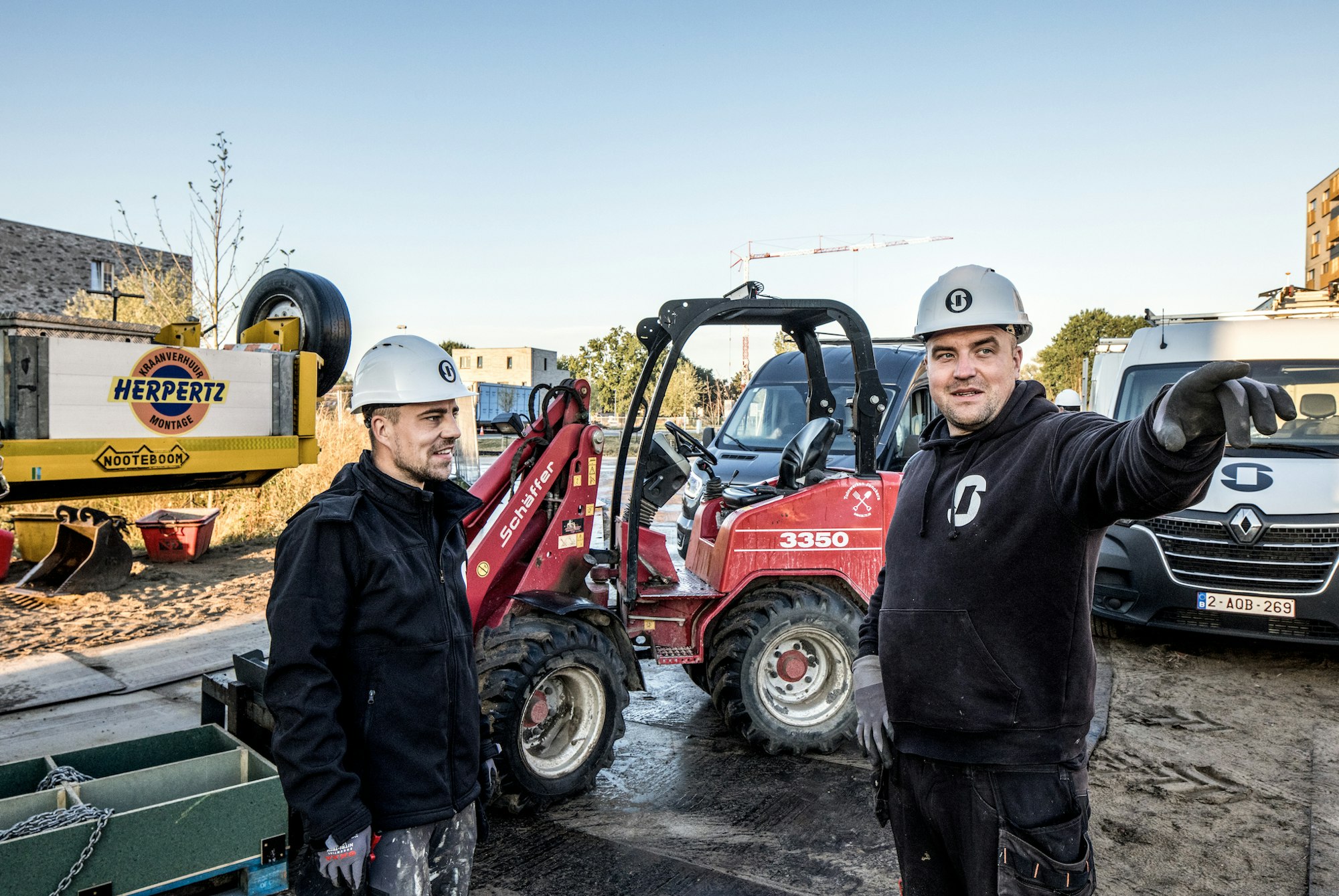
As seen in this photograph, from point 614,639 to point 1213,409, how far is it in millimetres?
3449

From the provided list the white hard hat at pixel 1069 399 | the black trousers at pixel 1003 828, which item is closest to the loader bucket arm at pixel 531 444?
the black trousers at pixel 1003 828

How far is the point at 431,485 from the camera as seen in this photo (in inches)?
96.3

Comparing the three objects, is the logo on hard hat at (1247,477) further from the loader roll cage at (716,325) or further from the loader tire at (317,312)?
the loader tire at (317,312)

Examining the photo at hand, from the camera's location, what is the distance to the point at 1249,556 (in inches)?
264

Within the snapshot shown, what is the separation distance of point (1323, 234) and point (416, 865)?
14.4 meters

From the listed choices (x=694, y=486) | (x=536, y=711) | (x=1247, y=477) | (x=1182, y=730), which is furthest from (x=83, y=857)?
(x=1247, y=477)

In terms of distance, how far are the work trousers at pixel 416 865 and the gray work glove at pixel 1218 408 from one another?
186 centimetres

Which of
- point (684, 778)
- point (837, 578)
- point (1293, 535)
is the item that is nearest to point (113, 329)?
point (684, 778)

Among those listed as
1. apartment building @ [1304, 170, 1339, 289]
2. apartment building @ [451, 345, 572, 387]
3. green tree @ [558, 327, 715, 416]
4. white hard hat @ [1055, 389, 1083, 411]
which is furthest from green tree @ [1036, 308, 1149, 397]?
white hard hat @ [1055, 389, 1083, 411]

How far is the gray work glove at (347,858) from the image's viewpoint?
2027mm

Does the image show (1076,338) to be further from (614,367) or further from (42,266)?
(42,266)

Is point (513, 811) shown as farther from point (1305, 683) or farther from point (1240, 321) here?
point (1240, 321)

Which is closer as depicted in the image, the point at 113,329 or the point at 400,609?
the point at 400,609

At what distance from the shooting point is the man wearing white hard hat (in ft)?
6.64
